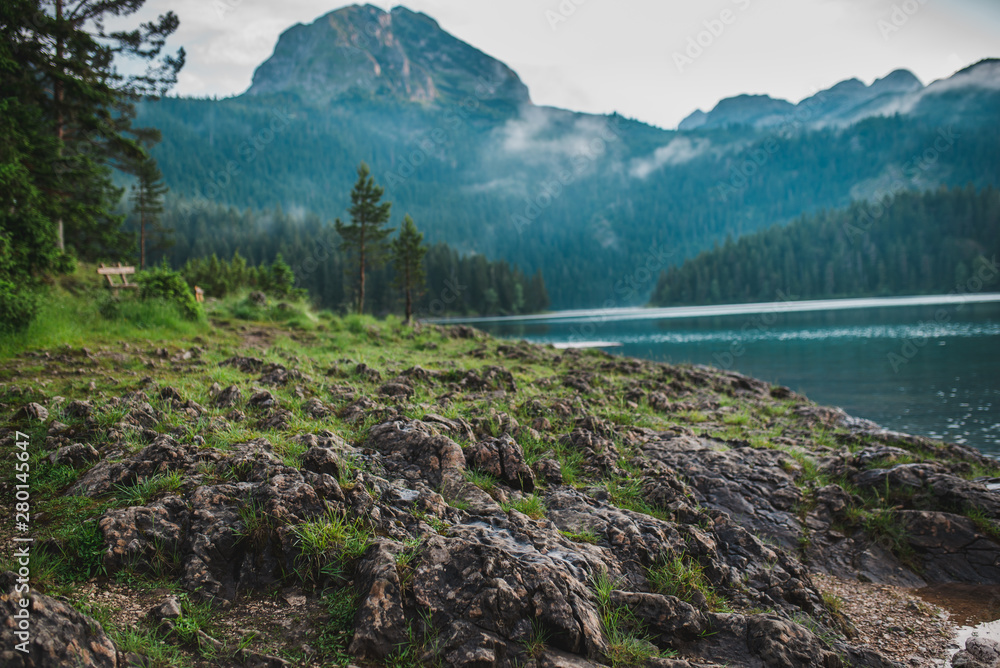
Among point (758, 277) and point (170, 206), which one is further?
point (170, 206)

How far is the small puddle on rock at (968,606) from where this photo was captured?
5512 mm

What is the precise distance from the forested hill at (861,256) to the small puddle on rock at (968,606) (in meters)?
167

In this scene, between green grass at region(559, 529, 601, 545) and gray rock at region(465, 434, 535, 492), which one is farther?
gray rock at region(465, 434, 535, 492)

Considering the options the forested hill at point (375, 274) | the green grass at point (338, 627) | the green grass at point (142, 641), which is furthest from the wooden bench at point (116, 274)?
the forested hill at point (375, 274)

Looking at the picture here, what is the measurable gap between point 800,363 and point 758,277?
14858 centimetres

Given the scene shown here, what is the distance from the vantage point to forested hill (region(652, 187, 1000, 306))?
14875cm

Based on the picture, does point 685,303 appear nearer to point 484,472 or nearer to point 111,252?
point 111,252

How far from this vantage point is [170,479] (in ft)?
17.4

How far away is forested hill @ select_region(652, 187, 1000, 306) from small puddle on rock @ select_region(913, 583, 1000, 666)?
167311mm

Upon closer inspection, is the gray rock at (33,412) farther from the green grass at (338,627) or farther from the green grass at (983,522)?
the green grass at (983,522)

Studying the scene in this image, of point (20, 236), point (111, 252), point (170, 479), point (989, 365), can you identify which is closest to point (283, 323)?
point (20, 236)

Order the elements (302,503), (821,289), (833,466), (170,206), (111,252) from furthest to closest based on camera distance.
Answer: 1. (170,206)
2. (821,289)
3. (111,252)
4. (833,466)
5. (302,503)

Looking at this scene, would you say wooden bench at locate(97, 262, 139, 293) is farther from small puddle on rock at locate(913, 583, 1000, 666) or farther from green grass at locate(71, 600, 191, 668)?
small puddle on rock at locate(913, 583, 1000, 666)

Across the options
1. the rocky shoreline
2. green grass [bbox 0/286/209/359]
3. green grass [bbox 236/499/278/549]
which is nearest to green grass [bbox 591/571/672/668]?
the rocky shoreline
